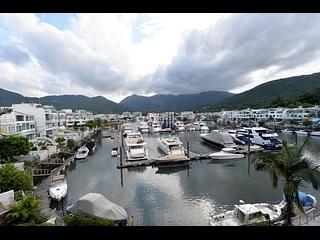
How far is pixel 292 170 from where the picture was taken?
3.36 m

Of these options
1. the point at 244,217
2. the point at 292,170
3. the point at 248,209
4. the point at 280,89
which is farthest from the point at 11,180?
the point at 280,89

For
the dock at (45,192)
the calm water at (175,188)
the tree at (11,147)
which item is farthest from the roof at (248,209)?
the tree at (11,147)

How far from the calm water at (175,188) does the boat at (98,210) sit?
793 mm

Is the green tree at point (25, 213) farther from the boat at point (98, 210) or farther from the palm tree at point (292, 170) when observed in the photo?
the palm tree at point (292, 170)

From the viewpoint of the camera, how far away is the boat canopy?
7.00m

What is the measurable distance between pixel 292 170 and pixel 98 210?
5.57 metres

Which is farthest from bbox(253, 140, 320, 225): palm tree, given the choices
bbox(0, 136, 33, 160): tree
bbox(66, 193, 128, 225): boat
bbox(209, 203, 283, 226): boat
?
bbox(0, 136, 33, 160): tree

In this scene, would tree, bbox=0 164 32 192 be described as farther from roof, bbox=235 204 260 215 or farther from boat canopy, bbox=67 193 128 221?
roof, bbox=235 204 260 215

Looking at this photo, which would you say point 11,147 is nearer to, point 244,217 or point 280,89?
point 244,217
